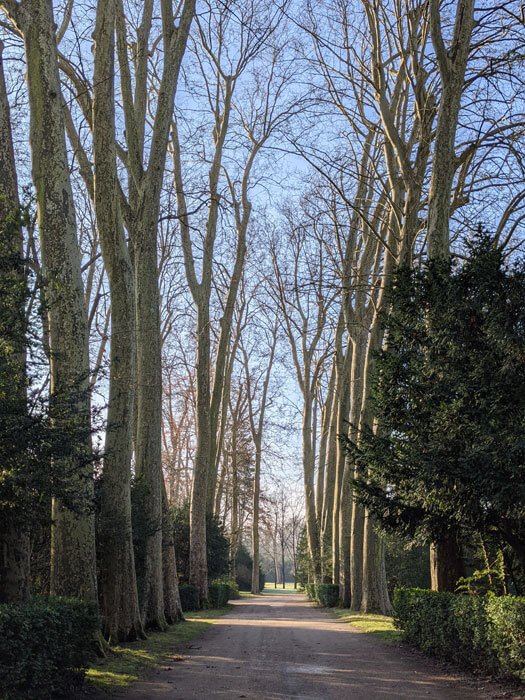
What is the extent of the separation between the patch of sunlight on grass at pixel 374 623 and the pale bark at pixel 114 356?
4.71 metres

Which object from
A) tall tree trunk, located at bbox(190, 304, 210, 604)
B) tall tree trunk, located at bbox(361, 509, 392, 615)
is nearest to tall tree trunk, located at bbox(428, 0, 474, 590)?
tall tree trunk, located at bbox(361, 509, 392, 615)

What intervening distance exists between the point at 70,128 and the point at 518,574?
44.4 ft

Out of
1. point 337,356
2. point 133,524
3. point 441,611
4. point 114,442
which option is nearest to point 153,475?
point 133,524

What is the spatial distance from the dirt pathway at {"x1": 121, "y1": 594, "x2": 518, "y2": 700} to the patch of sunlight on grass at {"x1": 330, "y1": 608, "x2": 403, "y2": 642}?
37cm

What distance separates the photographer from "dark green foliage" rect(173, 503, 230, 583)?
25.2 m

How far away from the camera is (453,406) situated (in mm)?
8781

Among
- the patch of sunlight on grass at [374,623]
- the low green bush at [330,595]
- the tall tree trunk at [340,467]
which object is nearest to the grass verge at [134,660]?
the patch of sunlight on grass at [374,623]

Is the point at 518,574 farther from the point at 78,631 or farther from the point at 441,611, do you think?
the point at 78,631

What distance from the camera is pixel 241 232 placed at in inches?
1016

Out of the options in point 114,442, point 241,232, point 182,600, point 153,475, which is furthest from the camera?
point 241,232

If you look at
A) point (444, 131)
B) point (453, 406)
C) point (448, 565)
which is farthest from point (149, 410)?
point (444, 131)

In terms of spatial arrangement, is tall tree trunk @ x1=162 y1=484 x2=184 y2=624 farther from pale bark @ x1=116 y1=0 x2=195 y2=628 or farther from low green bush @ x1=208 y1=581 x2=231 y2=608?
low green bush @ x1=208 y1=581 x2=231 y2=608

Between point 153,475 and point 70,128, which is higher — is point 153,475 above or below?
below

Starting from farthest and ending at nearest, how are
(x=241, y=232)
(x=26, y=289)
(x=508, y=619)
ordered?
(x=241, y=232) → (x=508, y=619) → (x=26, y=289)
